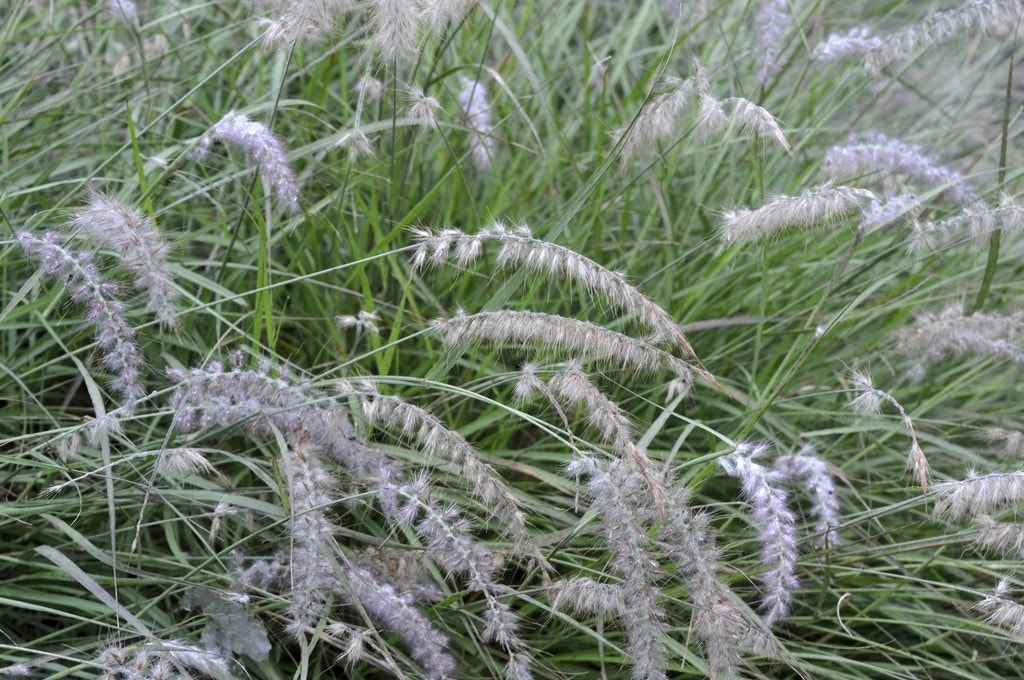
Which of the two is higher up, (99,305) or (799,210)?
(799,210)

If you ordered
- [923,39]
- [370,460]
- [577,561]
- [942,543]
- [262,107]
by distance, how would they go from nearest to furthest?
[370,460]
[942,543]
[577,561]
[262,107]
[923,39]

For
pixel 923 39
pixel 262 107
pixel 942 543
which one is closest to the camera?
pixel 942 543

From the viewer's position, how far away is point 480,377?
2547 millimetres

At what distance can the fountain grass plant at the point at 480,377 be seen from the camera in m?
2.03

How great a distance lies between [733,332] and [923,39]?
1.01 metres

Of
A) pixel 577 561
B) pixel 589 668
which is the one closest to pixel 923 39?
pixel 577 561

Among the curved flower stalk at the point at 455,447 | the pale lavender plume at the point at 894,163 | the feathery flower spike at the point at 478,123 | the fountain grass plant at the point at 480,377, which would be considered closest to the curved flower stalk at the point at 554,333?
the fountain grass plant at the point at 480,377

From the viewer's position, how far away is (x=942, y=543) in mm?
2305

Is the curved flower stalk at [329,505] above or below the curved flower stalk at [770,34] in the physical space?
below

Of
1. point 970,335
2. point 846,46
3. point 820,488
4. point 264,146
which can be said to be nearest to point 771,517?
point 820,488

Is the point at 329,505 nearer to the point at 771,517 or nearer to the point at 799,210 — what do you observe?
the point at 771,517

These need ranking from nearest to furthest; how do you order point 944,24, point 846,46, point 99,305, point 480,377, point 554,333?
1. point 554,333
2. point 99,305
3. point 480,377
4. point 944,24
5. point 846,46

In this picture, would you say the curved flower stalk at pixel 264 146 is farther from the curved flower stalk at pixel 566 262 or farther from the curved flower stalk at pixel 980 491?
the curved flower stalk at pixel 980 491

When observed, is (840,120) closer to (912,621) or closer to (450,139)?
(450,139)
